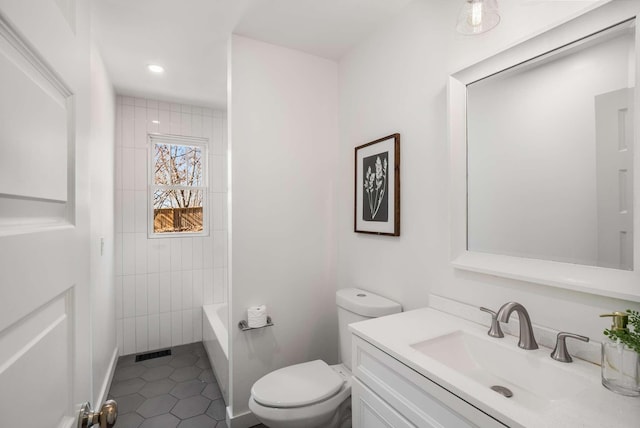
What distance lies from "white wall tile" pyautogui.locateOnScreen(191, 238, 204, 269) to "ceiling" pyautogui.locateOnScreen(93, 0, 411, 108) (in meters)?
1.59

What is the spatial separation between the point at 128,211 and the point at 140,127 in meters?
0.82

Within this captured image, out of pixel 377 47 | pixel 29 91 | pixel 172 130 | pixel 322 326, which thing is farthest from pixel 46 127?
pixel 172 130

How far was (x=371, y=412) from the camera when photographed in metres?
1.20

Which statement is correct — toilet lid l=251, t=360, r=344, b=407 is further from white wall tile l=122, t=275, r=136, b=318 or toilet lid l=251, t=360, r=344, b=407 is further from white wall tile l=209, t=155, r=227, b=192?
white wall tile l=209, t=155, r=227, b=192

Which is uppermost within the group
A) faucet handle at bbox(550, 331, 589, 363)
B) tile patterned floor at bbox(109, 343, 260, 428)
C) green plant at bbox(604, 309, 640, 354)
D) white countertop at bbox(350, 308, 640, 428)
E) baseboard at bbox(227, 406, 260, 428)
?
green plant at bbox(604, 309, 640, 354)

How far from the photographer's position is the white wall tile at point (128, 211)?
2.93m

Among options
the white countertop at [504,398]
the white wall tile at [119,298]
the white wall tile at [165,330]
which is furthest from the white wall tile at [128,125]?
the white countertop at [504,398]

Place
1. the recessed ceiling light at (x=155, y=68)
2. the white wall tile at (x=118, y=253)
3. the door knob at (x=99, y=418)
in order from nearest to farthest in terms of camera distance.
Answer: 1. the door knob at (x=99, y=418)
2. the recessed ceiling light at (x=155, y=68)
3. the white wall tile at (x=118, y=253)

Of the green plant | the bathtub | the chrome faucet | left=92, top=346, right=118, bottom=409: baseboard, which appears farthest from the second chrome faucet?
left=92, top=346, right=118, bottom=409: baseboard

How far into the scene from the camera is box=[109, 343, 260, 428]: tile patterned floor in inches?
79.6

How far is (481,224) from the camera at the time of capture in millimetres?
1351

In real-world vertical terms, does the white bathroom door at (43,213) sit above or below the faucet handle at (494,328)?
above

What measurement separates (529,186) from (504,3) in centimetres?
73

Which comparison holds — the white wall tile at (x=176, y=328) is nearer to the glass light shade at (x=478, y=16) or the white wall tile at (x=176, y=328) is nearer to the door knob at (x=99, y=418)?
the door knob at (x=99, y=418)
